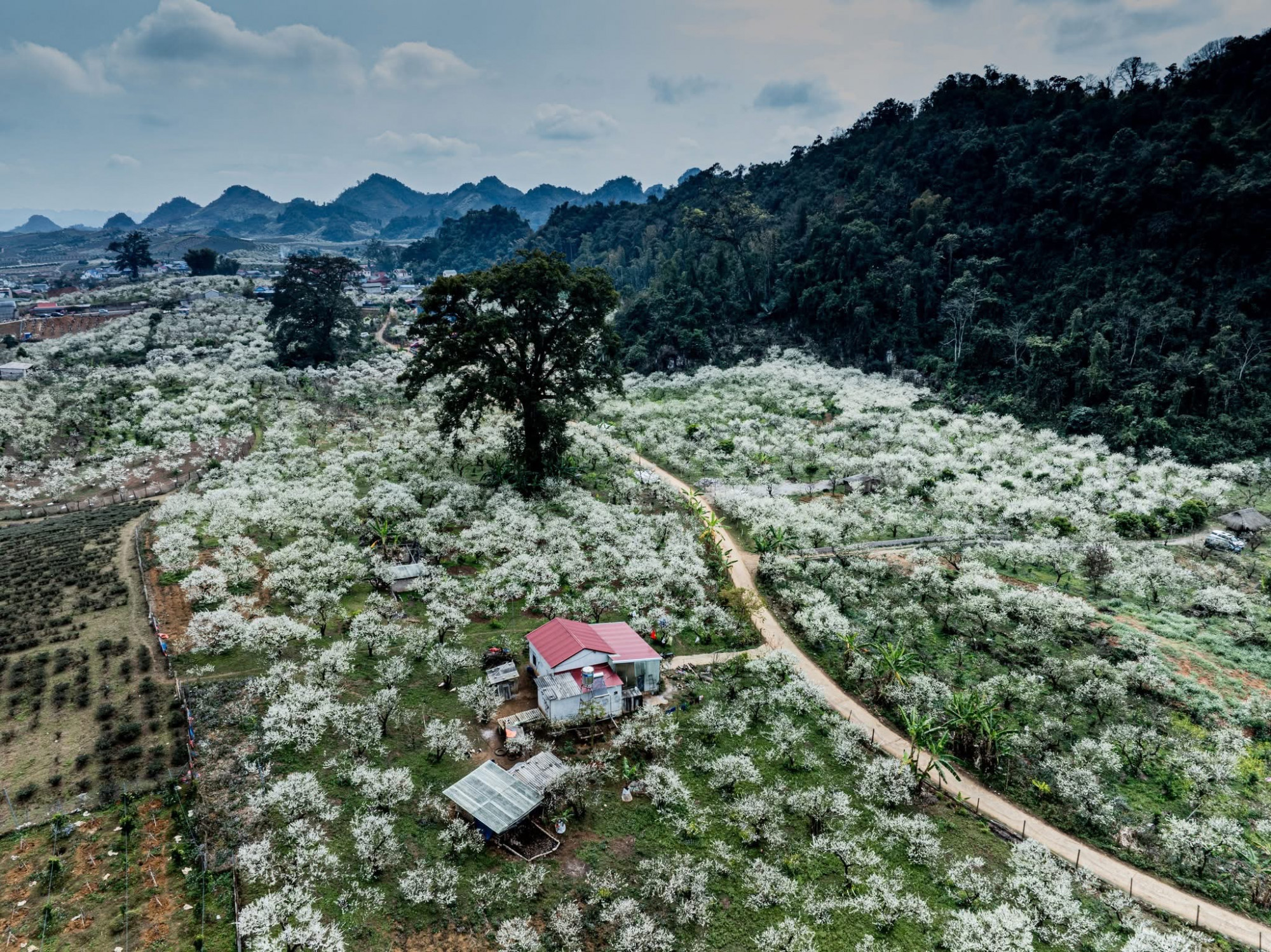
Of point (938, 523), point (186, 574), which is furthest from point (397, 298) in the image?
point (938, 523)

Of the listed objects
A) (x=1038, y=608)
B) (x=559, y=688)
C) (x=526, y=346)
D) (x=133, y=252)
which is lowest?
(x=559, y=688)

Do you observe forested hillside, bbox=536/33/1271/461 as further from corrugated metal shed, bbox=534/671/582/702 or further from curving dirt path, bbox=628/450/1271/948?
corrugated metal shed, bbox=534/671/582/702

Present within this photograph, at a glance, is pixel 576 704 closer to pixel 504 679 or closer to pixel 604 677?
pixel 604 677

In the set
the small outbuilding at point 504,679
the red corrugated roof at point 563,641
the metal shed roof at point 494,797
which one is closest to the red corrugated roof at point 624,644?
the red corrugated roof at point 563,641

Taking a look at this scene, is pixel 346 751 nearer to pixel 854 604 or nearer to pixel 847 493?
pixel 854 604

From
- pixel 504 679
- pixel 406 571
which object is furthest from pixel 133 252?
pixel 504 679

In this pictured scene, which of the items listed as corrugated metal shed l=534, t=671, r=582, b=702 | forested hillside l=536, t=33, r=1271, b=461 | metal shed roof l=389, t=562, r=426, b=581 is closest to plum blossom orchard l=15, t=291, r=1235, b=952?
metal shed roof l=389, t=562, r=426, b=581
